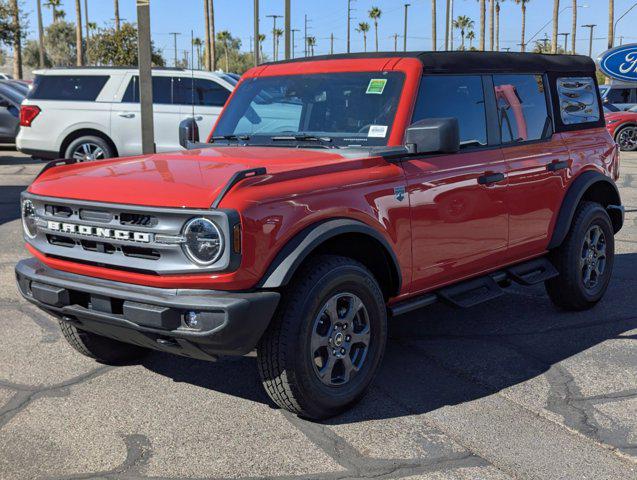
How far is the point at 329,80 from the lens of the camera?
504 centimetres

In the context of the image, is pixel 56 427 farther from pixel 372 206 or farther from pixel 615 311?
pixel 615 311

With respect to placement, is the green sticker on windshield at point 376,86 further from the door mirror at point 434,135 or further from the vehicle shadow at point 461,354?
the vehicle shadow at point 461,354

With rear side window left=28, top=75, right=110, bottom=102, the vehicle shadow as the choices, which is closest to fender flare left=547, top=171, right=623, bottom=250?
the vehicle shadow

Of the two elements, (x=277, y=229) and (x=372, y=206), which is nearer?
(x=277, y=229)

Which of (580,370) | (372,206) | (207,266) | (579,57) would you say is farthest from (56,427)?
(579,57)

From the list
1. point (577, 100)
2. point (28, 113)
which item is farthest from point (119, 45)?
point (577, 100)

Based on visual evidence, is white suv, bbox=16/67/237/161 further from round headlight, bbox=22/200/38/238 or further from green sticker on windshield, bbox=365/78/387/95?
round headlight, bbox=22/200/38/238

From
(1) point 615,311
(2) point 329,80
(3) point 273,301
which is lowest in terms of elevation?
(1) point 615,311

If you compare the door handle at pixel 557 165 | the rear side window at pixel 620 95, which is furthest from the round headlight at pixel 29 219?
the rear side window at pixel 620 95

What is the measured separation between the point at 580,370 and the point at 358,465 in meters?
1.93

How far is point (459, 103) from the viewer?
5.10 m

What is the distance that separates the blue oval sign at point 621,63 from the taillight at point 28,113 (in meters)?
8.86

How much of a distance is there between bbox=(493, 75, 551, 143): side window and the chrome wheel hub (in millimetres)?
1867

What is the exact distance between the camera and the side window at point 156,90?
12.9 meters
